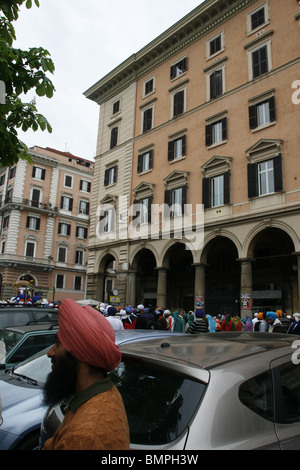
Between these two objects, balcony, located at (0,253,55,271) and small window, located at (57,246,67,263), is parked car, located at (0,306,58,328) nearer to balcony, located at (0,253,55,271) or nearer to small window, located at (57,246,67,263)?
balcony, located at (0,253,55,271)

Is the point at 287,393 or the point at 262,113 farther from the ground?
the point at 262,113

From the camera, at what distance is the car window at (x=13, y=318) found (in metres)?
8.30

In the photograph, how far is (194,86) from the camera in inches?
866

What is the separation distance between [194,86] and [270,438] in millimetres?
22798

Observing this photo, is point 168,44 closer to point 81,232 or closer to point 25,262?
point 25,262

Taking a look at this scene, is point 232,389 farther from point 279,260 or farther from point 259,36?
point 259,36

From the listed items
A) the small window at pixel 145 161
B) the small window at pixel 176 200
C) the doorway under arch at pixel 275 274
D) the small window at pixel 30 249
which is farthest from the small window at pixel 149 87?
the small window at pixel 30 249

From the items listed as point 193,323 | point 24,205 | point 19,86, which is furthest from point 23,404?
point 24,205

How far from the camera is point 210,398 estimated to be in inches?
80.1

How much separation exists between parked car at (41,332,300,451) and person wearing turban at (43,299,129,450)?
0.64m

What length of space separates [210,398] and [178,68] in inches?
978

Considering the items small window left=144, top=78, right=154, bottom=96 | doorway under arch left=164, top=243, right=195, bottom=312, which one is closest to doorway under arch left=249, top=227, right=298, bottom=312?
doorway under arch left=164, top=243, right=195, bottom=312

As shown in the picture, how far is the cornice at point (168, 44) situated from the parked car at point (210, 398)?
22839 millimetres

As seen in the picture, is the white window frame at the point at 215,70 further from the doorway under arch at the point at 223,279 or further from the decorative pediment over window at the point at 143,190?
the doorway under arch at the point at 223,279
